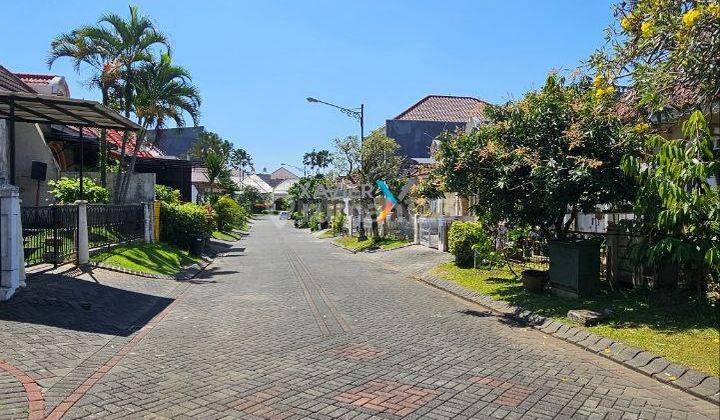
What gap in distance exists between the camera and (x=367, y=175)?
92.8 feet

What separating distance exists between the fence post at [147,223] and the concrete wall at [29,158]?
11.1 feet

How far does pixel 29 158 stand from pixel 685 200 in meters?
19.9

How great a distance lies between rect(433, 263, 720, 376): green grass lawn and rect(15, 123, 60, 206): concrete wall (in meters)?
16.0

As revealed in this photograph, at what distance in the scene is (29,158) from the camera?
19.2 m

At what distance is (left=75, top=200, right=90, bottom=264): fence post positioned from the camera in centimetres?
1318

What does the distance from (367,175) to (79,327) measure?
2074cm

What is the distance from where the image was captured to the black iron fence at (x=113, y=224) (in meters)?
14.9

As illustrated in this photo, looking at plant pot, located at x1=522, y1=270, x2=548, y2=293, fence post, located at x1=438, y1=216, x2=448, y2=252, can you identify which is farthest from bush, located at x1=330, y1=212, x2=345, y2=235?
plant pot, located at x1=522, y1=270, x2=548, y2=293

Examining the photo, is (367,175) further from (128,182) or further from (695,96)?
(695,96)

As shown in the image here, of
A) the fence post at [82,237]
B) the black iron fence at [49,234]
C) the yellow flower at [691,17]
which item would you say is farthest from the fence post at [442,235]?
the yellow flower at [691,17]

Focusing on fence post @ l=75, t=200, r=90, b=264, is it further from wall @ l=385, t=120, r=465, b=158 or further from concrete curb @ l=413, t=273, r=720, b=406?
wall @ l=385, t=120, r=465, b=158

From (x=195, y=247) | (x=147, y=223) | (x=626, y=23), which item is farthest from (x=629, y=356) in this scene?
(x=195, y=247)

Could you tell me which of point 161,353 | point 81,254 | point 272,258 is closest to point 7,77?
point 81,254

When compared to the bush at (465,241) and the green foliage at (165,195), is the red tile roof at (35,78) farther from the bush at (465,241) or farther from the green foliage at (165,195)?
the bush at (465,241)
